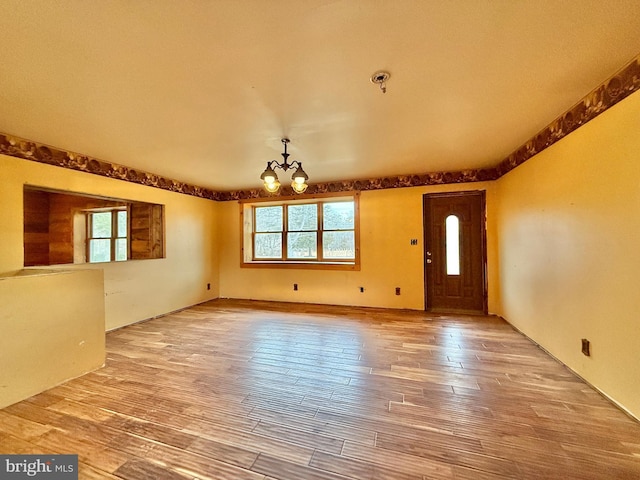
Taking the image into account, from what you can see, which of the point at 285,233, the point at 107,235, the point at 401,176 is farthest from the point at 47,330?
the point at 401,176

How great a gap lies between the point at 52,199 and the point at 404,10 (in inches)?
292

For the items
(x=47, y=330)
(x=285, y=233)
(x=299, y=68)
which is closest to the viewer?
(x=299, y=68)

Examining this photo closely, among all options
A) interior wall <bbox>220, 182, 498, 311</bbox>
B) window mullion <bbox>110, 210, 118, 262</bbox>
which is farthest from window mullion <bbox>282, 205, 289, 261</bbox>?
window mullion <bbox>110, 210, 118, 262</bbox>

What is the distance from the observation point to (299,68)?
5.64 ft

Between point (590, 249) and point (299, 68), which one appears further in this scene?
point (590, 249)

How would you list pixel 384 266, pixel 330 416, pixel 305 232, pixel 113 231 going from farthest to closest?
pixel 305 232, pixel 113 231, pixel 384 266, pixel 330 416

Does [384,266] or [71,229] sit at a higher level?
[71,229]

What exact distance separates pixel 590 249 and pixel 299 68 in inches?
108

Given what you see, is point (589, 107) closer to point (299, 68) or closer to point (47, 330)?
point (299, 68)

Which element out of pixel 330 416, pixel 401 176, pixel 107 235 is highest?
pixel 401 176

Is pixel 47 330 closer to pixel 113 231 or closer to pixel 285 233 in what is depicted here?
pixel 113 231

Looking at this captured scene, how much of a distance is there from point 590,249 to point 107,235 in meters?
7.41

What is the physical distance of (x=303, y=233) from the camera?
552cm

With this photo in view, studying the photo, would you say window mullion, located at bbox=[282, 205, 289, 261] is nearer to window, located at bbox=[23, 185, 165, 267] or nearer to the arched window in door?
window, located at bbox=[23, 185, 165, 267]
